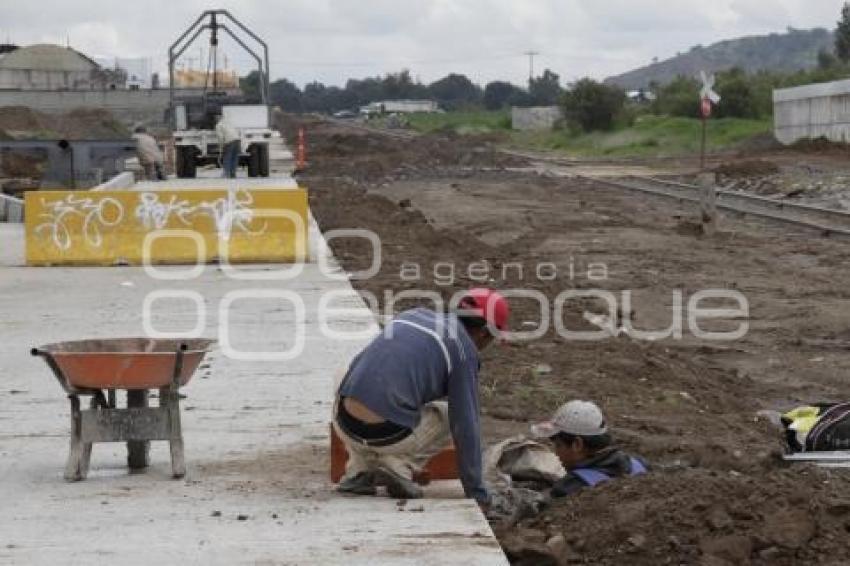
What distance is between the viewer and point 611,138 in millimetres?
84500

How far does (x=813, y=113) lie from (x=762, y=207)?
84.0 ft

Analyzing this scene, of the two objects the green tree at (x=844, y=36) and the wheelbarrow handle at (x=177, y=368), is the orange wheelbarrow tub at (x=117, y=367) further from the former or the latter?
the green tree at (x=844, y=36)

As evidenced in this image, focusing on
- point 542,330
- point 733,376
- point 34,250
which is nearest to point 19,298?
point 34,250

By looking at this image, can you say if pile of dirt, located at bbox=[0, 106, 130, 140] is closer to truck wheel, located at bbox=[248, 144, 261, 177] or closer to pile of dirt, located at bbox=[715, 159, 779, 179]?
truck wheel, located at bbox=[248, 144, 261, 177]

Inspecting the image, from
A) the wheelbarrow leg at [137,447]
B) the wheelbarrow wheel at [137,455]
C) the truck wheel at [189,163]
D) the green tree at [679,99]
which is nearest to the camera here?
the wheelbarrow leg at [137,447]

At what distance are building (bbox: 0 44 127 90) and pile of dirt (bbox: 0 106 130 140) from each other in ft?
114

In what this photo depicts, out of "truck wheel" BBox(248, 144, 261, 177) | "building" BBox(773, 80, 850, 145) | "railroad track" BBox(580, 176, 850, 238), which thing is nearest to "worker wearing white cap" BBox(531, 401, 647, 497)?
"railroad track" BBox(580, 176, 850, 238)

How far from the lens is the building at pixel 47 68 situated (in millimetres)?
123975

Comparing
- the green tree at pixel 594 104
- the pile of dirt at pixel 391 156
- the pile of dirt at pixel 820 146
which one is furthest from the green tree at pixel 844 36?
the pile of dirt at pixel 820 146

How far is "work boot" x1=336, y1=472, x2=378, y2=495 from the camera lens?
8.11 m

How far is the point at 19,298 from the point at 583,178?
31.4m

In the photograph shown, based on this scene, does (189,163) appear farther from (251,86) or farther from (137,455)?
(137,455)

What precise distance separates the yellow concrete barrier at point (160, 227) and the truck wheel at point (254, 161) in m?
18.2

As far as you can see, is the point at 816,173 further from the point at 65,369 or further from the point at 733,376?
the point at 65,369
